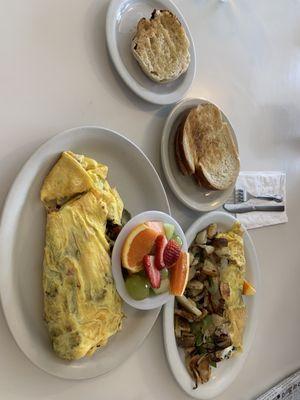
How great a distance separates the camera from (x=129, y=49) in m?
1.33

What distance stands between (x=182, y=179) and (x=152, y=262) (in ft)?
1.46

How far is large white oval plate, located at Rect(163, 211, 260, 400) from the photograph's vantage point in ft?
4.49

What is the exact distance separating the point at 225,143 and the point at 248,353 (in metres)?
0.83

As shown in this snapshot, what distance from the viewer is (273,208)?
1.94m

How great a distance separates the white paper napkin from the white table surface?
4cm

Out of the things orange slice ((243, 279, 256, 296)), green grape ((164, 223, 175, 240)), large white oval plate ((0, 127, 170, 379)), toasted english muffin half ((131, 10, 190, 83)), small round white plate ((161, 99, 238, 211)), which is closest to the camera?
large white oval plate ((0, 127, 170, 379))

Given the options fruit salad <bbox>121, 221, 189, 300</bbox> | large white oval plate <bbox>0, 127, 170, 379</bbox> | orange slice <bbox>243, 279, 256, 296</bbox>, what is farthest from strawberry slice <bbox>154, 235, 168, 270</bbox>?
orange slice <bbox>243, 279, 256, 296</bbox>

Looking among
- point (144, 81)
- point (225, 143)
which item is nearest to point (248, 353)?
point (225, 143)

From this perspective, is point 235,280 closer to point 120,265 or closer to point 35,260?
point 120,265

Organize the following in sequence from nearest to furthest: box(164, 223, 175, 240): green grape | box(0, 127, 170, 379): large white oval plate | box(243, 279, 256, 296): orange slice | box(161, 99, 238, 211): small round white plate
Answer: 1. box(0, 127, 170, 379): large white oval plate
2. box(164, 223, 175, 240): green grape
3. box(161, 99, 238, 211): small round white plate
4. box(243, 279, 256, 296): orange slice

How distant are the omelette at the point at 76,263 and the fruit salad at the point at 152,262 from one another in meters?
0.06

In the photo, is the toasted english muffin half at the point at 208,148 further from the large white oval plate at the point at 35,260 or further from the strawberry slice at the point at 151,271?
the strawberry slice at the point at 151,271

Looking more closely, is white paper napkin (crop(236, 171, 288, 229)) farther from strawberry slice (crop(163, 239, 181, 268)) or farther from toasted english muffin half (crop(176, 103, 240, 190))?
strawberry slice (crop(163, 239, 181, 268))

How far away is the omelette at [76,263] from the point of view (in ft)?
3.25
